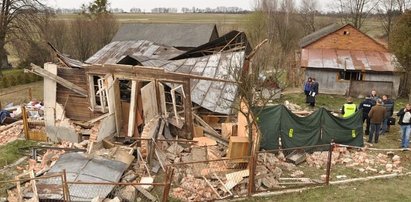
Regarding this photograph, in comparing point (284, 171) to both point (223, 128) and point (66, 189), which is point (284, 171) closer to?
point (223, 128)

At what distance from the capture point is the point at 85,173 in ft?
→ 30.6

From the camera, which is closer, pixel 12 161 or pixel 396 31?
pixel 12 161

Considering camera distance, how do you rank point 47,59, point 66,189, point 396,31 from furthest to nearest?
point 47,59 → point 396,31 → point 66,189

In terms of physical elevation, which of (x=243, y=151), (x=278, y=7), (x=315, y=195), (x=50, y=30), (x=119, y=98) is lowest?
(x=315, y=195)

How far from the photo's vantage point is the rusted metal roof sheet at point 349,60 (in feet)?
73.1

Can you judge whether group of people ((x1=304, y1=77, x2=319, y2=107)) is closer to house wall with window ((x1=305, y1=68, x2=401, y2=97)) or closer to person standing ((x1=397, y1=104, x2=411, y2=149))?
house wall with window ((x1=305, y1=68, x2=401, y2=97))

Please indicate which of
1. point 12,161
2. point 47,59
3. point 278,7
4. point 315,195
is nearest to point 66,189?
point 12,161

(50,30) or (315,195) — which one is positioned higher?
(50,30)

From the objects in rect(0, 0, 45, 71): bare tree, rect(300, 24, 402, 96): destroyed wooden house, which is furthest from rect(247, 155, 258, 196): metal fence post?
rect(0, 0, 45, 71): bare tree

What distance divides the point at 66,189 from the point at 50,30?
30.6 m

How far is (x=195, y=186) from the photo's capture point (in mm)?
9445

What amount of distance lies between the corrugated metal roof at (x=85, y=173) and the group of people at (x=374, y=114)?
8.30 meters

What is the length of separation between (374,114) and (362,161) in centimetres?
212

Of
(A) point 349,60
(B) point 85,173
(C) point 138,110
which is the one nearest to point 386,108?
(C) point 138,110
